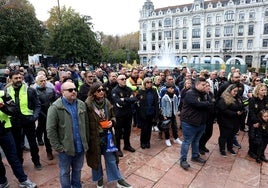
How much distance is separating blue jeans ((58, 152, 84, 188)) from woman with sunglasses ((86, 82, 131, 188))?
21cm

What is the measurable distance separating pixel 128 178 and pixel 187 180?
3.51 ft

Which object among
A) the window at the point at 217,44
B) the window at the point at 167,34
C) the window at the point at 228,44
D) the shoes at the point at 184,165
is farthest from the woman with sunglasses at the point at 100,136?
the window at the point at 167,34

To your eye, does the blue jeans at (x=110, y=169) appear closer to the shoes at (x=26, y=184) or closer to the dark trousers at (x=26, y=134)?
the shoes at (x=26, y=184)

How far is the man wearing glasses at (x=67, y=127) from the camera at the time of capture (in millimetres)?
2814

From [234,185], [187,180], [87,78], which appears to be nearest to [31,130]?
[87,78]

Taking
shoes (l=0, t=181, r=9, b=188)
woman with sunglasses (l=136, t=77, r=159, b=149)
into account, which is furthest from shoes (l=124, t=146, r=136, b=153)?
shoes (l=0, t=181, r=9, b=188)

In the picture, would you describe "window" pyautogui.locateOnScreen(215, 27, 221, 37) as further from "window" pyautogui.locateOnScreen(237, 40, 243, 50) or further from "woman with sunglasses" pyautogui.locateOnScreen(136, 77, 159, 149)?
"woman with sunglasses" pyautogui.locateOnScreen(136, 77, 159, 149)

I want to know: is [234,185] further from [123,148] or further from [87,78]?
[87,78]

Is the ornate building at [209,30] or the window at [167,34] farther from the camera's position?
the window at [167,34]

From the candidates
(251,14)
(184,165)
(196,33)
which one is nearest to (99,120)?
(184,165)

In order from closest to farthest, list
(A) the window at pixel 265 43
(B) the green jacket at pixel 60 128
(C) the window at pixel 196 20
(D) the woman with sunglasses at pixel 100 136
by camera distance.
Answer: (B) the green jacket at pixel 60 128
(D) the woman with sunglasses at pixel 100 136
(A) the window at pixel 265 43
(C) the window at pixel 196 20

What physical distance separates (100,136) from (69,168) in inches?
24.6

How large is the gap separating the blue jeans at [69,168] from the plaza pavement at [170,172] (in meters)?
0.52

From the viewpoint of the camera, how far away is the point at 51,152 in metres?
4.63
